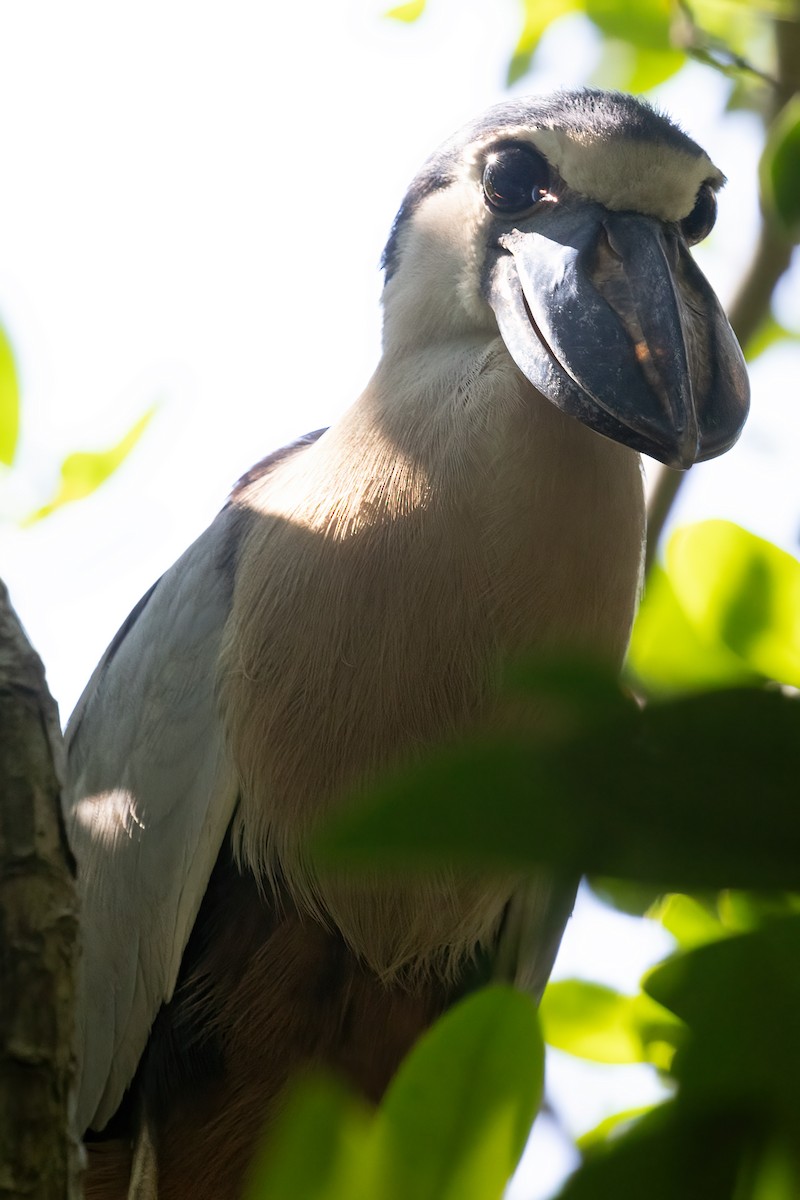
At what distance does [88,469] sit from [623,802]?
2030mm

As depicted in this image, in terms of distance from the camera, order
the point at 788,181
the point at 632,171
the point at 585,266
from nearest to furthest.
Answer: the point at 788,181, the point at 585,266, the point at 632,171

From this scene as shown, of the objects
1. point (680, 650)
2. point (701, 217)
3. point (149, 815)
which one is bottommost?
point (149, 815)

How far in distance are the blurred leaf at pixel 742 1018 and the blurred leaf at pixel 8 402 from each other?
1.50 m

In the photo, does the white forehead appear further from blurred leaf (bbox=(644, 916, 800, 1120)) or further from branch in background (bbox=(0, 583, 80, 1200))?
blurred leaf (bbox=(644, 916, 800, 1120))

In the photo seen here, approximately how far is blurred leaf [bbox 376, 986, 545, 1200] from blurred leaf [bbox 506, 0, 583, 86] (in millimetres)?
2853

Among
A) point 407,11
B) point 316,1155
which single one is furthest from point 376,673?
point 316,1155

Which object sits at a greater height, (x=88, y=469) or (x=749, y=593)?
(x=749, y=593)

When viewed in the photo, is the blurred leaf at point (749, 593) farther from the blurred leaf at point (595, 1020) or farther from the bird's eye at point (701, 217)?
the bird's eye at point (701, 217)

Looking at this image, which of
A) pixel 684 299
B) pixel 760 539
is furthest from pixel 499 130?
pixel 760 539

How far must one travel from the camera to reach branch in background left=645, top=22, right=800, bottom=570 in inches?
112

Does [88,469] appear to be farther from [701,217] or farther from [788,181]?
[788,181]

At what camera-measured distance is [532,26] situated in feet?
9.88

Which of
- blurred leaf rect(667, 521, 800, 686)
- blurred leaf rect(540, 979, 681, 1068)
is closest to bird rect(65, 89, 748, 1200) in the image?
blurred leaf rect(540, 979, 681, 1068)

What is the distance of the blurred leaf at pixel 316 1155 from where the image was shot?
60 centimetres
